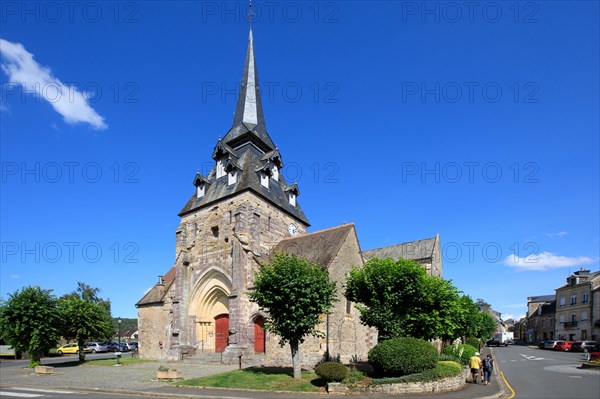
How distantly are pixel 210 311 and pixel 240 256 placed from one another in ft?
21.9

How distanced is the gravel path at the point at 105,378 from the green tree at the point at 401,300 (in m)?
8.83

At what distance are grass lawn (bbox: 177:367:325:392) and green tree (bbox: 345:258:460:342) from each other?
4584 millimetres

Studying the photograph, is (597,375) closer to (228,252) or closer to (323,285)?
(323,285)

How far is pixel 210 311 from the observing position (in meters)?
29.5

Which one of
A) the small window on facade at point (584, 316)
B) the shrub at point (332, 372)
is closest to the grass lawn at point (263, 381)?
the shrub at point (332, 372)

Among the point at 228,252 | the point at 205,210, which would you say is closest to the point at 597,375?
the point at 228,252

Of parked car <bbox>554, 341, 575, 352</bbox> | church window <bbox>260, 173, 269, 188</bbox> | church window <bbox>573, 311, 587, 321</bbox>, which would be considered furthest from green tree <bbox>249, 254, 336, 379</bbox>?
church window <bbox>573, 311, 587, 321</bbox>

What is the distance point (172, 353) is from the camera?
2786 cm

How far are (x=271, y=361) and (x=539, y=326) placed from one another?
6836 cm

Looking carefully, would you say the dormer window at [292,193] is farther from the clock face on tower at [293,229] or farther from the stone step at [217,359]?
the stone step at [217,359]

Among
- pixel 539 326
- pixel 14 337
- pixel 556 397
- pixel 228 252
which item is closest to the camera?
pixel 556 397

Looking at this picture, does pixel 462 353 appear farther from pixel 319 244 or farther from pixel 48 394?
pixel 48 394

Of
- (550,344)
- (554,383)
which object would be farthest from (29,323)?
(550,344)

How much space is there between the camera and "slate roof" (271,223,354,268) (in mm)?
24694
